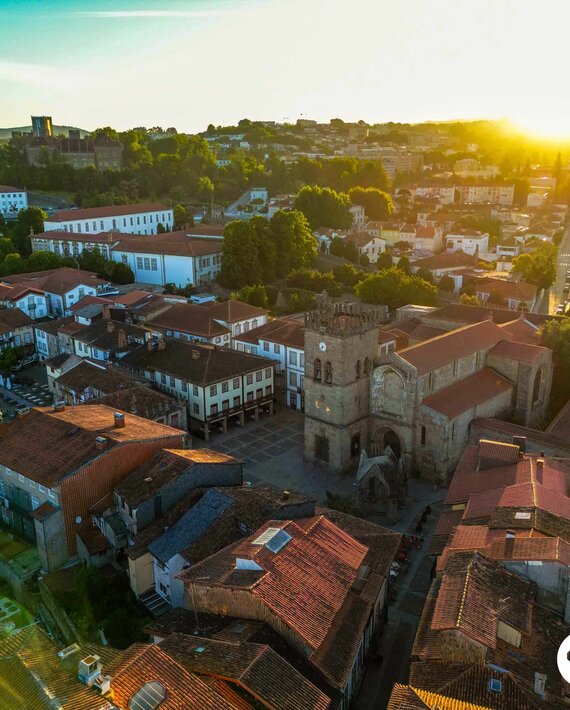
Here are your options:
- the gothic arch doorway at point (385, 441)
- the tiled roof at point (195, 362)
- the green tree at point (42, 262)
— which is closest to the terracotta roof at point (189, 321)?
the tiled roof at point (195, 362)

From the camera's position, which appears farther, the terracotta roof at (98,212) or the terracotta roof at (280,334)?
the terracotta roof at (98,212)

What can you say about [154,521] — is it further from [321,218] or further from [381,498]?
[321,218]

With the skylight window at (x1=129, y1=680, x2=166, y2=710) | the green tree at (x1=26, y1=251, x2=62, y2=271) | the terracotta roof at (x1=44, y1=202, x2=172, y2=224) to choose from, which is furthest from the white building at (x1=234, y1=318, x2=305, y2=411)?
the terracotta roof at (x1=44, y1=202, x2=172, y2=224)

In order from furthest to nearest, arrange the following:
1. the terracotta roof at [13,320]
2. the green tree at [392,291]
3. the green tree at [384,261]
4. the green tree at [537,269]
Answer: the green tree at [384,261] < the green tree at [537,269] < the green tree at [392,291] < the terracotta roof at [13,320]

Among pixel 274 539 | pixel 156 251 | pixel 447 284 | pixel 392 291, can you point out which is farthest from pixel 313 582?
pixel 447 284

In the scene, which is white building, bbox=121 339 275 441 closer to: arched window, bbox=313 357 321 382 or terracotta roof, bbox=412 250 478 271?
arched window, bbox=313 357 321 382

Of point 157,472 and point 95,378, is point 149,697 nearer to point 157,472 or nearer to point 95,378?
point 157,472

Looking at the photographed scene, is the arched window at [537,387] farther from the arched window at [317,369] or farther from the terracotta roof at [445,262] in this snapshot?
the terracotta roof at [445,262]
